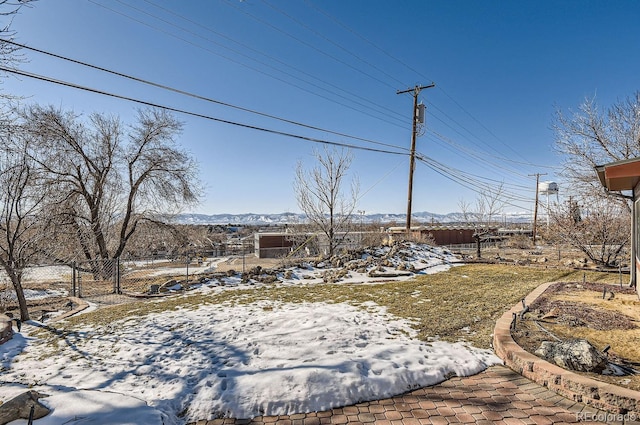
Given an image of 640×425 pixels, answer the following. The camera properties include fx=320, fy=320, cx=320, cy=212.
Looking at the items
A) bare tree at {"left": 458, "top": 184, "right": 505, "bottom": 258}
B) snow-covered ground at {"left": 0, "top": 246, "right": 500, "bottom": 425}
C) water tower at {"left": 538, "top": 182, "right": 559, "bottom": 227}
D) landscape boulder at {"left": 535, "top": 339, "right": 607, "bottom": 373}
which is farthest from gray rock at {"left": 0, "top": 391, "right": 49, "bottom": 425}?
water tower at {"left": 538, "top": 182, "right": 559, "bottom": 227}

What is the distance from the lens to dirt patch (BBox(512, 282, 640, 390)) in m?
3.68

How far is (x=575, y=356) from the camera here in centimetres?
342

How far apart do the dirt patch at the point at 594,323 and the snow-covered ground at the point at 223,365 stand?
1042 mm

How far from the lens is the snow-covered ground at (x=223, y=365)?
303 centimetres

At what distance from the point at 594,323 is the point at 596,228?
384 inches

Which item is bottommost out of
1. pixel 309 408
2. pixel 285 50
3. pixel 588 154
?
pixel 309 408

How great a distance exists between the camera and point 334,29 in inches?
386

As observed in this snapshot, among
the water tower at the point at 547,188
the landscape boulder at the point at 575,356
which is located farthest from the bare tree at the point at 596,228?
the water tower at the point at 547,188

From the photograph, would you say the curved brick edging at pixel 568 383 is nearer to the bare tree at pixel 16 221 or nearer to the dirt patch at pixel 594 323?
the dirt patch at pixel 594 323

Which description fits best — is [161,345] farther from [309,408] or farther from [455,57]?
[455,57]

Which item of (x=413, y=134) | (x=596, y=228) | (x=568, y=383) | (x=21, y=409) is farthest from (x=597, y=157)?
(x=21, y=409)

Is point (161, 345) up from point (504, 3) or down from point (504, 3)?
down

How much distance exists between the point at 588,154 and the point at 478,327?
11.8 metres

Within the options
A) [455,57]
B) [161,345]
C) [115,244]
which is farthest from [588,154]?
[115,244]
